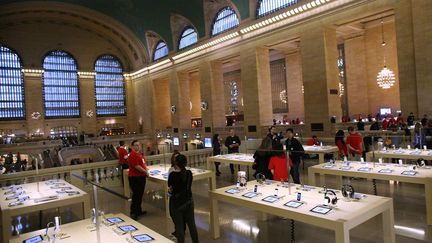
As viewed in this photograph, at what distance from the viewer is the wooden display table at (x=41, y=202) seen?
15.9 feet

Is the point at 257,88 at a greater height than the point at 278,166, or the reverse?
the point at 257,88

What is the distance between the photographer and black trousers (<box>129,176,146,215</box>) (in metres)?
6.93

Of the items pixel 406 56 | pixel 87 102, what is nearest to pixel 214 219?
pixel 406 56

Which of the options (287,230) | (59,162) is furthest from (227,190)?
(59,162)

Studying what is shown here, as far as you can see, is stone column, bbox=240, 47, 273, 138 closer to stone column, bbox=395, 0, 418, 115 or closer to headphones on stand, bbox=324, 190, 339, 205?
stone column, bbox=395, 0, 418, 115

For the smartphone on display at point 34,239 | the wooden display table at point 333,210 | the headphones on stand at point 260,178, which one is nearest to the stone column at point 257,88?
the headphones on stand at point 260,178

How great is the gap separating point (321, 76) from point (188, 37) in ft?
42.1

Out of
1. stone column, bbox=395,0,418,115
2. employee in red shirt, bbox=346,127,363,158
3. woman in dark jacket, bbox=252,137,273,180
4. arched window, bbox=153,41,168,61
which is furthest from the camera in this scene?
arched window, bbox=153,41,168,61

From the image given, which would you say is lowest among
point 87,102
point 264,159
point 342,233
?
point 342,233

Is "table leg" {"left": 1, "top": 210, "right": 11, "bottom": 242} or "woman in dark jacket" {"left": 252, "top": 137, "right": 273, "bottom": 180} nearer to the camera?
"table leg" {"left": 1, "top": 210, "right": 11, "bottom": 242}

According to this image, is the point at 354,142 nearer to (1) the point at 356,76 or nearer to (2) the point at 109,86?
(1) the point at 356,76

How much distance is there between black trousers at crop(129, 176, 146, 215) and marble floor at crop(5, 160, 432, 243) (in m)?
0.26

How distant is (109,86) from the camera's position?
35.0 meters

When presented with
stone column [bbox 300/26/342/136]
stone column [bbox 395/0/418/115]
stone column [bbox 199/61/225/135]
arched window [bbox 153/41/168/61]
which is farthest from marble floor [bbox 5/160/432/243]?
arched window [bbox 153/41/168/61]
